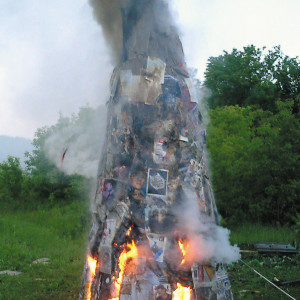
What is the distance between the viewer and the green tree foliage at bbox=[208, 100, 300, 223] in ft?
45.8

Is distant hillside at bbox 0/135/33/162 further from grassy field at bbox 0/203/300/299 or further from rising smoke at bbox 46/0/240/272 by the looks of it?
rising smoke at bbox 46/0/240/272

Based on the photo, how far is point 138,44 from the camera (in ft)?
13.8

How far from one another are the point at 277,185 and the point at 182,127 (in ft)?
38.2

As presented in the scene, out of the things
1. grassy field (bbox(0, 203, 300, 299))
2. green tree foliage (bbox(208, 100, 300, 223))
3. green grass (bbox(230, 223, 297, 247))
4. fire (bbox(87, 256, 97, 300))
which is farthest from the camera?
green tree foliage (bbox(208, 100, 300, 223))

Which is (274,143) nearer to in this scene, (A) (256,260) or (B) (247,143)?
(B) (247,143)

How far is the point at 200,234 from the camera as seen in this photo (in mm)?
3760

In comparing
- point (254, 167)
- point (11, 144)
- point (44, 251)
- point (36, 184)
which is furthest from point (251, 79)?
point (11, 144)

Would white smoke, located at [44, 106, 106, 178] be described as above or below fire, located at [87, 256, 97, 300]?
above

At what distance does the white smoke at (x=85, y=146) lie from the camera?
198 inches

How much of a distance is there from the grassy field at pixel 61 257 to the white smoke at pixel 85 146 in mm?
2299

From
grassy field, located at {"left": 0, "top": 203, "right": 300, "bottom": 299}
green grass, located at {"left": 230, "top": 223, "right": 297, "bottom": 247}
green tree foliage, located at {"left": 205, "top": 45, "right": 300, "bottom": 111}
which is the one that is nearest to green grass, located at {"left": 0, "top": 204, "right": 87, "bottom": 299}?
grassy field, located at {"left": 0, "top": 203, "right": 300, "bottom": 299}

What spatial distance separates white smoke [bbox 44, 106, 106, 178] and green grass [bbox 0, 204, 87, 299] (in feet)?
7.39

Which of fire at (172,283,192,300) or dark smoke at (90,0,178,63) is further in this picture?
dark smoke at (90,0,178,63)

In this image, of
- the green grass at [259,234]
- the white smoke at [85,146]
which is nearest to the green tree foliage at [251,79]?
the green grass at [259,234]
